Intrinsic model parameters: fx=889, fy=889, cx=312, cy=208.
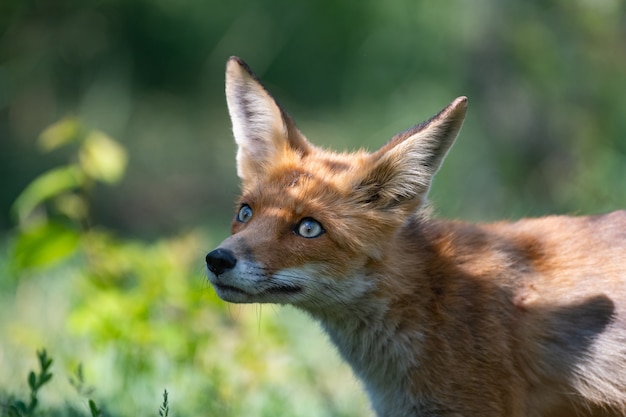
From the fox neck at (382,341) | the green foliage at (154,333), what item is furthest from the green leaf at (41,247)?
the fox neck at (382,341)

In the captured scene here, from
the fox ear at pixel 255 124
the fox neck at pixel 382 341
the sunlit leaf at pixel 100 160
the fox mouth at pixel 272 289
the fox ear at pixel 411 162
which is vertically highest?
the sunlit leaf at pixel 100 160

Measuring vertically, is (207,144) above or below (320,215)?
above

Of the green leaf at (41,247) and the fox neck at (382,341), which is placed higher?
the green leaf at (41,247)

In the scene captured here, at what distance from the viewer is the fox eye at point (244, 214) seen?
4.33 meters

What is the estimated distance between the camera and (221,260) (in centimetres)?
381

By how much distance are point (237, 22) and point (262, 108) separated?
28.8 feet

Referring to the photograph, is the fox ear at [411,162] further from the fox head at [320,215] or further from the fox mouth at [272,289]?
the fox mouth at [272,289]

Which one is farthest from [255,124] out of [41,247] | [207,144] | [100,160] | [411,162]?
[207,144]

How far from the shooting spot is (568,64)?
9.63 m

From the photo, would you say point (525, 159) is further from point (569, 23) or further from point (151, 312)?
point (151, 312)

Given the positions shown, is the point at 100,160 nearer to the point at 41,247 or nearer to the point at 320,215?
the point at 41,247

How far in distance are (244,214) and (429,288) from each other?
971mm

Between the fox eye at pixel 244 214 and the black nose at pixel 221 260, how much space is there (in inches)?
20.6

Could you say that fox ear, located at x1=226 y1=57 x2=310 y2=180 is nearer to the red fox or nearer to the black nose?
the red fox
